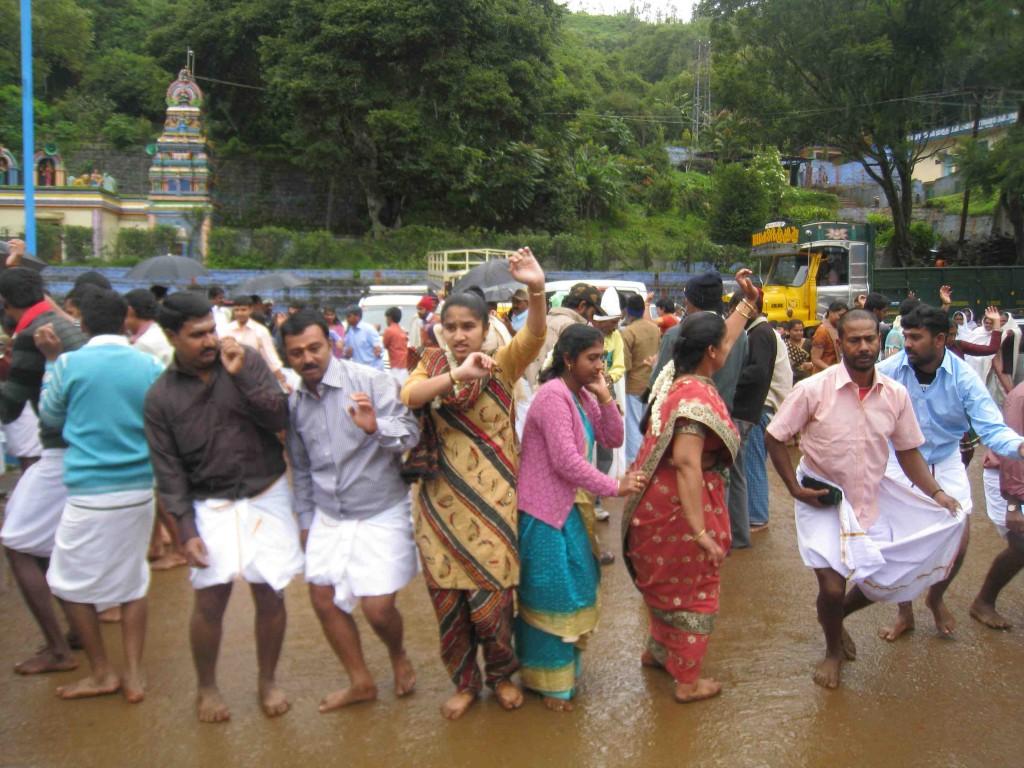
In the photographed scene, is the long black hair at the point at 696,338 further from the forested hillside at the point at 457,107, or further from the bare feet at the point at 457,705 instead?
the forested hillside at the point at 457,107

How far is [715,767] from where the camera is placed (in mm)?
3404

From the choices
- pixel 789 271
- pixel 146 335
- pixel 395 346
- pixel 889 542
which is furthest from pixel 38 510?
pixel 789 271

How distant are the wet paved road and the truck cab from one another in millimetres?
15448

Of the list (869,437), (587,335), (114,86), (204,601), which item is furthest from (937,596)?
(114,86)

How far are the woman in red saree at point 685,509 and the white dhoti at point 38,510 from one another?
8.68ft

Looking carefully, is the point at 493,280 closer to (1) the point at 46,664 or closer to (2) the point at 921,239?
(1) the point at 46,664

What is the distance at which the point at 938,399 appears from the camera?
14.8 feet

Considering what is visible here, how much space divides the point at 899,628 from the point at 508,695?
2.18m

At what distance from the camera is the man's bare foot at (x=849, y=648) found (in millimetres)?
4332

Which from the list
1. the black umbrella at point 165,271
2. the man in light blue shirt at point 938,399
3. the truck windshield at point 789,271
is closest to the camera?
the man in light blue shirt at point 938,399

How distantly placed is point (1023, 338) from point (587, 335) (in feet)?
28.0

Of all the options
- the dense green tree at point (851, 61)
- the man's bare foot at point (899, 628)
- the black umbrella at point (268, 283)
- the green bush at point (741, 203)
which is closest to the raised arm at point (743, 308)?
the man's bare foot at point (899, 628)

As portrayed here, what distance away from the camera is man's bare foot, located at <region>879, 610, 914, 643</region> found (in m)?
4.57

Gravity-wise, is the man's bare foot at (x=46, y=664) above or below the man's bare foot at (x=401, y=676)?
below
